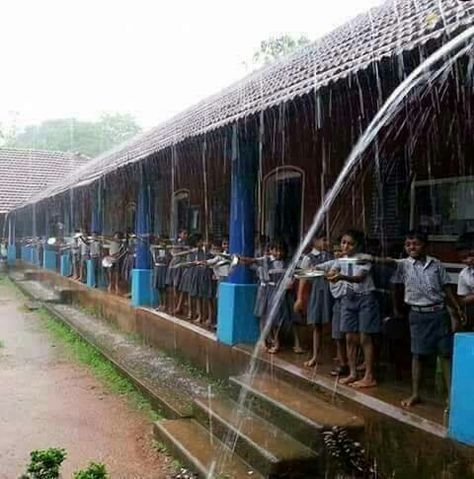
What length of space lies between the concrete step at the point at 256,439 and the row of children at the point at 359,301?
78 centimetres

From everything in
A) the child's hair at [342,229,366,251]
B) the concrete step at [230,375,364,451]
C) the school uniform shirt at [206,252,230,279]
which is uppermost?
the child's hair at [342,229,366,251]

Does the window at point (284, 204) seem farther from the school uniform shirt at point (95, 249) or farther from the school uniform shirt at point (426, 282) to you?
the school uniform shirt at point (95, 249)

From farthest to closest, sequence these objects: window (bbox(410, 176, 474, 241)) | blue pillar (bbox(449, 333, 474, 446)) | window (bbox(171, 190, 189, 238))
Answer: window (bbox(171, 190, 189, 238)) → window (bbox(410, 176, 474, 241)) → blue pillar (bbox(449, 333, 474, 446))

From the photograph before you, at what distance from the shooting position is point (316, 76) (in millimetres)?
5438

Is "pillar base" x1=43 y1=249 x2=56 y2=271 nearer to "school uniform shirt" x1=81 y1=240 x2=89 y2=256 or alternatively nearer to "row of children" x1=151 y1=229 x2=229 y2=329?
"school uniform shirt" x1=81 y1=240 x2=89 y2=256

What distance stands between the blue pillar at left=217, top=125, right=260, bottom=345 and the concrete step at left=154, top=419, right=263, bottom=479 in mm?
1562

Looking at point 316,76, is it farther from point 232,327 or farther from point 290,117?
point 232,327

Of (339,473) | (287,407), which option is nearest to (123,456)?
(287,407)

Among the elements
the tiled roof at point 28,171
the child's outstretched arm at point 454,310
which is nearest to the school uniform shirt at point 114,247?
the child's outstretched arm at point 454,310

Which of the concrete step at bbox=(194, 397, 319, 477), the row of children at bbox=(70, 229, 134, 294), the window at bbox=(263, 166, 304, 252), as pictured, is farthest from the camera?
the row of children at bbox=(70, 229, 134, 294)

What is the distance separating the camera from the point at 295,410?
5.06 meters

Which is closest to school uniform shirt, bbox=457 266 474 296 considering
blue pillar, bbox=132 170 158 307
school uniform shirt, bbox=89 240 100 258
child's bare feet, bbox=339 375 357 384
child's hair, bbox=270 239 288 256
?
child's bare feet, bbox=339 375 357 384

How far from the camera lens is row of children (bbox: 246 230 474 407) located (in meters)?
4.82

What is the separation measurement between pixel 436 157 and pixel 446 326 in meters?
2.86
